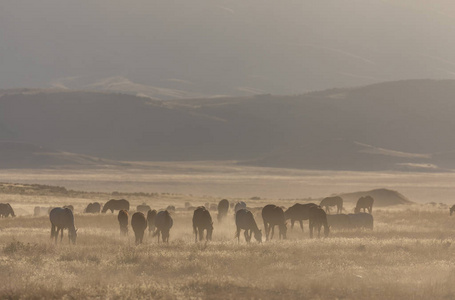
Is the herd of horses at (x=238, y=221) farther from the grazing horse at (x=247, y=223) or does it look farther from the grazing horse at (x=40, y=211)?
the grazing horse at (x=40, y=211)

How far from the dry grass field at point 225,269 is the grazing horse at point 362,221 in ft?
24.6

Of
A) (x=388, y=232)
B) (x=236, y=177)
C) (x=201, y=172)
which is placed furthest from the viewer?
(x=201, y=172)

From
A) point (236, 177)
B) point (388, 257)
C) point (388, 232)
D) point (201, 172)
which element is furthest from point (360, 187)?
point (388, 257)

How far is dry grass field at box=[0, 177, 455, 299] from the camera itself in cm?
1702

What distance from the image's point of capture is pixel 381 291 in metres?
17.5

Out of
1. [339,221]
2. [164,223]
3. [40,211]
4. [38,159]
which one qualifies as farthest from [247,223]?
[38,159]

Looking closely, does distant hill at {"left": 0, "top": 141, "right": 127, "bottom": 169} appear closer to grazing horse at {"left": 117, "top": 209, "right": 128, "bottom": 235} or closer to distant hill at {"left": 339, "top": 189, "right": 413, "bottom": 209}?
distant hill at {"left": 339, "top": 189, "right": 413, "bottom": 209}

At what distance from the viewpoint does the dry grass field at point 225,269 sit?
55.8 feet

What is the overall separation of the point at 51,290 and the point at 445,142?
18111 cm

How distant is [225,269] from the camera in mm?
20312

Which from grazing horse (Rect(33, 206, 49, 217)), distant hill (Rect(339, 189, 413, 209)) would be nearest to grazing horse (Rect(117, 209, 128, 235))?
grazing horse (Rect(33, 206, 49, 217))

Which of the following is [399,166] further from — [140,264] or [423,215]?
[140,264]

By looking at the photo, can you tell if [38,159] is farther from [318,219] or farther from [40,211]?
[318,219]

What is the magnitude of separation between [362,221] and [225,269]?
15832 millimetres
